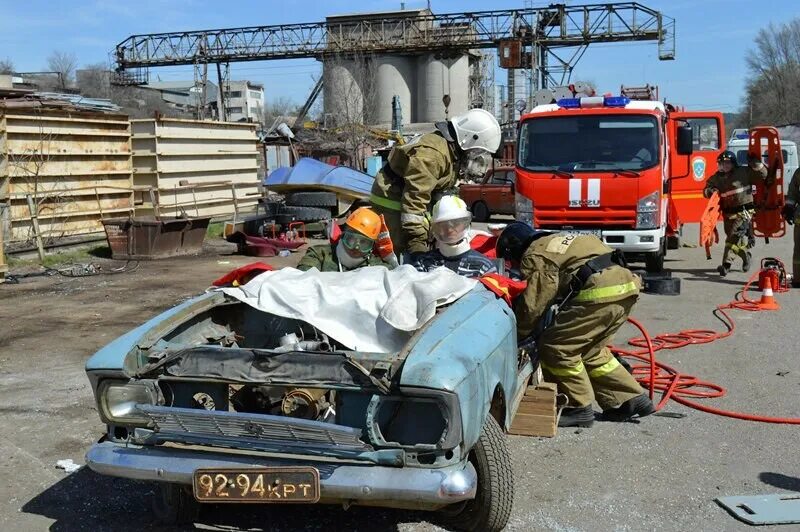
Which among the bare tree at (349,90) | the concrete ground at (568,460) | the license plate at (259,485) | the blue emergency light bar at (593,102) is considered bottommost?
the concrete ground at (568,460)

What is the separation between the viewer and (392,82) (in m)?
49.7

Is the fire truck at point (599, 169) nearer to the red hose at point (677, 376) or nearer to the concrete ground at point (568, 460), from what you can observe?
the red hose at point (677, 376)

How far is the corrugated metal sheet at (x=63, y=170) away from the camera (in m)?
13.8

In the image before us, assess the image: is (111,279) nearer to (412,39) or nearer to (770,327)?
(770,327)

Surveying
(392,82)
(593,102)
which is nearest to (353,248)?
(593,102)

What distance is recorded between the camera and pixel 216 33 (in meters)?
47.6

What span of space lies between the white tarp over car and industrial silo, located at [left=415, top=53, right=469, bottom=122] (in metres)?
46.5

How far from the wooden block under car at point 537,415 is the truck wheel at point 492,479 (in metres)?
1.19

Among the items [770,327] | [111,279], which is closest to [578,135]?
[770,327]

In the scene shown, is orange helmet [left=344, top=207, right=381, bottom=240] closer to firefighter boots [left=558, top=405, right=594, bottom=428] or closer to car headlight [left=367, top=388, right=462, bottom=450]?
firefighter boots [left=558, top=405, right=594, bottom=428]

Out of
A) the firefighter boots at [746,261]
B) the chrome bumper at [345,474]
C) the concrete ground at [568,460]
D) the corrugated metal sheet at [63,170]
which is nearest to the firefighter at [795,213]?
the firefighter boots at [746,261]

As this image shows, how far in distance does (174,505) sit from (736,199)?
32.8 ft

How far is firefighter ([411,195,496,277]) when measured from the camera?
4930 mm

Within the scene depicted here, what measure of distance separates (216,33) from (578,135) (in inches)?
1601
